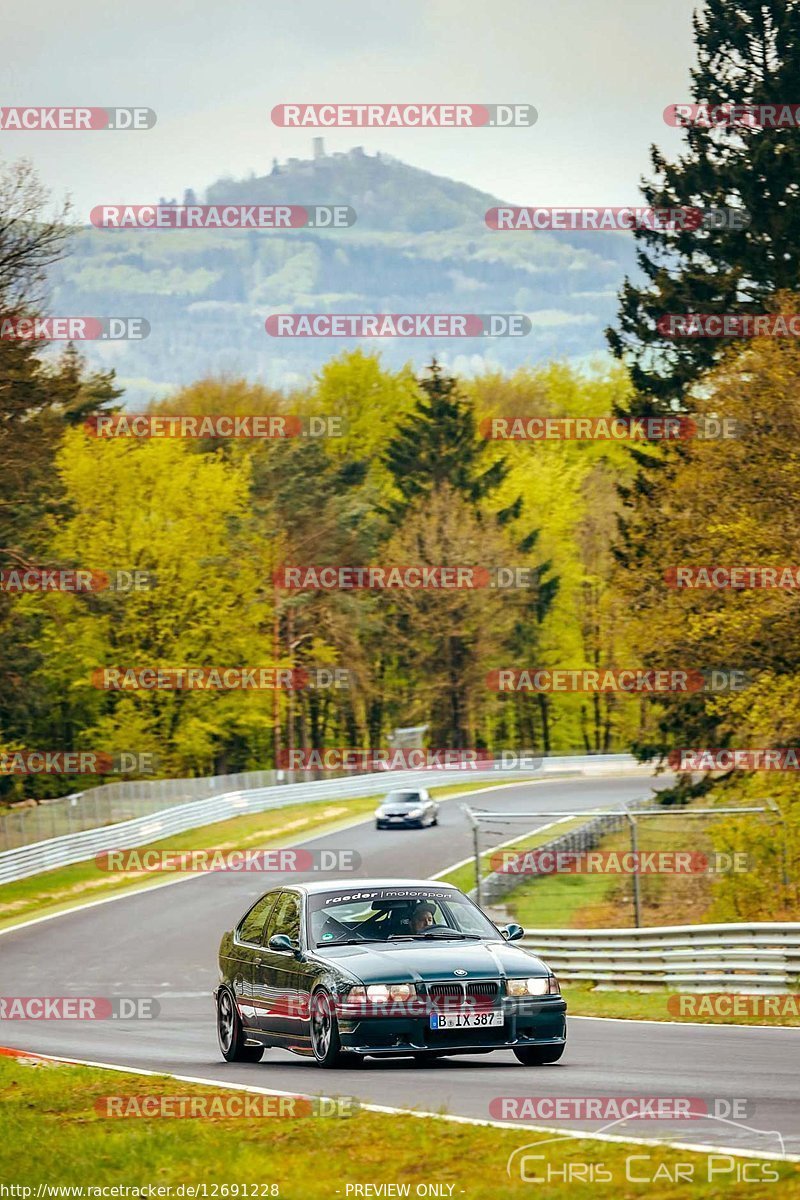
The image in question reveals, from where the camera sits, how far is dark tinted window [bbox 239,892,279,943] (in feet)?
46.8

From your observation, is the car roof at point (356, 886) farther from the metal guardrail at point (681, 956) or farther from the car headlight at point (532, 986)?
the metal guardrail at point (681, 956)

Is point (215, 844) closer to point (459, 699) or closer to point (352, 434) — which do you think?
point (459, 699)

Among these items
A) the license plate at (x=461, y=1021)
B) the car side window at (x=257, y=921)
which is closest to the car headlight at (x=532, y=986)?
the license plate at (x=461, y=1021)

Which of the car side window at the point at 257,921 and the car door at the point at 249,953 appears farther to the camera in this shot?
the car side window at the point at 257,921

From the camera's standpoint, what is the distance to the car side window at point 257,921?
14.2 metres

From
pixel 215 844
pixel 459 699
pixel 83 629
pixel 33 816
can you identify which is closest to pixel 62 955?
pixel 33 816

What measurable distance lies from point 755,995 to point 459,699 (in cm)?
6428

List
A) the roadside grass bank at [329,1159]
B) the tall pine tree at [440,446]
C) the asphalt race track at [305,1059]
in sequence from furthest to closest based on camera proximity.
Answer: the tall pine tree at [440,446] < the asphalt race track at [305,1059] < the roadside grass bank at [329,1159]

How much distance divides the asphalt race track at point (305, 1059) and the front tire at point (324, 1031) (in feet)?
0.43

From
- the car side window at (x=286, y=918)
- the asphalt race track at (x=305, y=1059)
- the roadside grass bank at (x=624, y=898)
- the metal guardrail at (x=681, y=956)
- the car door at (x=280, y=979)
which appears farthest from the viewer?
the roadside grass bank at (x=624, y=898)

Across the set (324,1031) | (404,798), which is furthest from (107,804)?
(324,1031)

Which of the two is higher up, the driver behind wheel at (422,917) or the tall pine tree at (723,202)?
the tall pine tree at (723,202)

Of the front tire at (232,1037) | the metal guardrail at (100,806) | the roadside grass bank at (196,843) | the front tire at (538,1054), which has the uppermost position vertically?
the front tire at (538,1054)

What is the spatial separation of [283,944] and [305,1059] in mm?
1681
